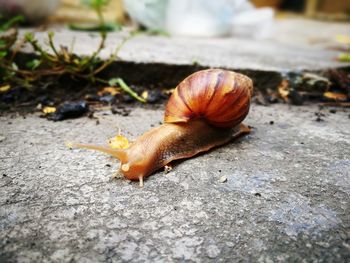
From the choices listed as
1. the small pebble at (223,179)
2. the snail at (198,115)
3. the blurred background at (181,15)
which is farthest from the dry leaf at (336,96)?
the blurred background at (181,15)

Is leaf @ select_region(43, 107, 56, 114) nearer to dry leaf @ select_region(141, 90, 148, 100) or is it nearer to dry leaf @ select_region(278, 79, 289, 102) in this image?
dry leaf @ select_region(141, 90, 148, 100)

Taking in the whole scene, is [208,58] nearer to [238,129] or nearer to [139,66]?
[139,66]

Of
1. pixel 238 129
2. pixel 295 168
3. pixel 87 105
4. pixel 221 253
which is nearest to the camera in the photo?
pixel 221 253

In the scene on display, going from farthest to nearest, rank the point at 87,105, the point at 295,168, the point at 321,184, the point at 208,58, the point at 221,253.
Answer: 1. the point at 208,58
2. the point at 87,105
3. the point at 295,168
4. the point at 321,184
5. the point at 221,253

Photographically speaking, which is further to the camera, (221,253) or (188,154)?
(188,154)

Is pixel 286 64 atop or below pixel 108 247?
atop

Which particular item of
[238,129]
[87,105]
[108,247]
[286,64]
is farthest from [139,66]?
[108,247]

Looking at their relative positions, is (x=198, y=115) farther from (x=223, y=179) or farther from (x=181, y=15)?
→ (x=181, y=15)
